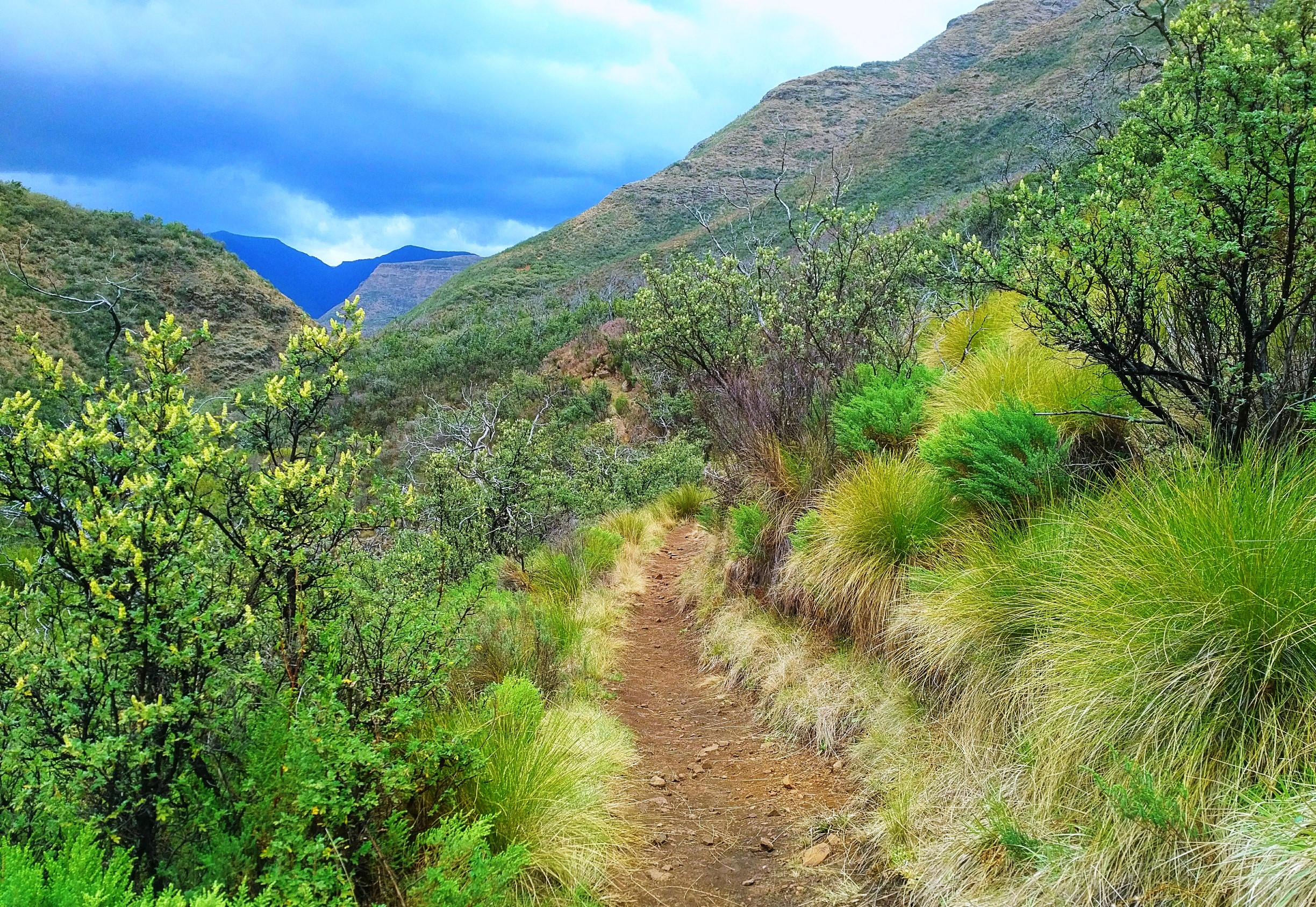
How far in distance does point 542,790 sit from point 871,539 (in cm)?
286

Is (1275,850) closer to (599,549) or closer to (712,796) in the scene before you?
(712,796)

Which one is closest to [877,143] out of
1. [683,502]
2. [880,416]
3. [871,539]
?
[683,502]

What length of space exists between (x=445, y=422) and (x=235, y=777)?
10.5 meters

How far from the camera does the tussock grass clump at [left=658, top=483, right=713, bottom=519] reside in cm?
1404

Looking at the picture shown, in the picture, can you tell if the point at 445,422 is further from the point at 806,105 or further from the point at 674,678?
the point at 806,105

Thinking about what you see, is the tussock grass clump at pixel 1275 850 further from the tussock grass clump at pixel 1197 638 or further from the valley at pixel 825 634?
the tussock grass clump at pixel 1197 638

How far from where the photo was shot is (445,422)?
12773mm

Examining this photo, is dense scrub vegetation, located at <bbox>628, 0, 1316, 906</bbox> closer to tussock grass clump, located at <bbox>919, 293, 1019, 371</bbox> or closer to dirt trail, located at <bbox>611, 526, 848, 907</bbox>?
dirt trail, located at <bbox>611, 526, 848, 907</bbox>

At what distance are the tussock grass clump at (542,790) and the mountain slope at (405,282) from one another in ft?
275

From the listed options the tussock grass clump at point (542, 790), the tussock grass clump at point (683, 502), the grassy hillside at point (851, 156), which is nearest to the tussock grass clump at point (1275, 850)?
the tussock grass clump at point (542, 790)

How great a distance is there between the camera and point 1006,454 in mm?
4176

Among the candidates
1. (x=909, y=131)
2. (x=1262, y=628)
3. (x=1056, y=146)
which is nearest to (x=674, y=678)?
(x=1262, y=628)

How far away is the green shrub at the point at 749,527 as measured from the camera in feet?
22.7

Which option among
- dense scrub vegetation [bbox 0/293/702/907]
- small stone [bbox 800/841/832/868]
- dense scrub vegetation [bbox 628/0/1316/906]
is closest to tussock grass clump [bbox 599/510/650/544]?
dense scrub vegetation [bbox 628/0/1316/906]
